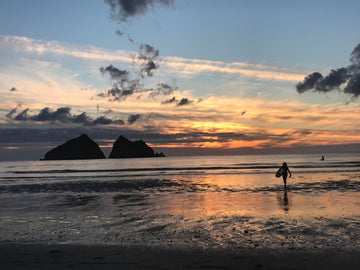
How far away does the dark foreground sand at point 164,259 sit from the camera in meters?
8.18

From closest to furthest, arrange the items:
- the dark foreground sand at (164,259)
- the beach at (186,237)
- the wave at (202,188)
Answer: the dark foreground sand at (164,259), the beach at (186,237), the wave at (202,188)

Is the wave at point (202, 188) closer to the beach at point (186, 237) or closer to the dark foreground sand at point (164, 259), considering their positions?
the beach at point (186, 237)

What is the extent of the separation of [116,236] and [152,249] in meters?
2.45

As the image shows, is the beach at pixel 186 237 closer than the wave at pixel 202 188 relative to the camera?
Yes

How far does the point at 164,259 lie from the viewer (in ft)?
28.8

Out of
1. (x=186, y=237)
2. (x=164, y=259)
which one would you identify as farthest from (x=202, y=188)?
(x=164, y=259)

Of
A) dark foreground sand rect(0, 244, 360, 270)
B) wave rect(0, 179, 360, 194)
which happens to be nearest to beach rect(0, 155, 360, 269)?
dark foreground sand rect(0, 244, 360, 270)

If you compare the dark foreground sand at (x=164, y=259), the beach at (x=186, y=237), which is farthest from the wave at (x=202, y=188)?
the dark foreground sand at (x=164, y=259)

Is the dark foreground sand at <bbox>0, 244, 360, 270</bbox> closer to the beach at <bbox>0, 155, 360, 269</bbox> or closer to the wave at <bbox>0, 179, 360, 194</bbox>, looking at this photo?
the beach at <bbox>0, 155, 360, 269</bbox>

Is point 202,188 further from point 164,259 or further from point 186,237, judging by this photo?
point 164,259

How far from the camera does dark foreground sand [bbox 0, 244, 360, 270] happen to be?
818 centimetres

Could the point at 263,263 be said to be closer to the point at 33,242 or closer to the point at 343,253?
the point at 343,253

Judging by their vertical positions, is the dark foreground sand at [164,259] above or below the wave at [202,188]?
above

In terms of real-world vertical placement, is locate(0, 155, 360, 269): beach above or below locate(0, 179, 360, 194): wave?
above
